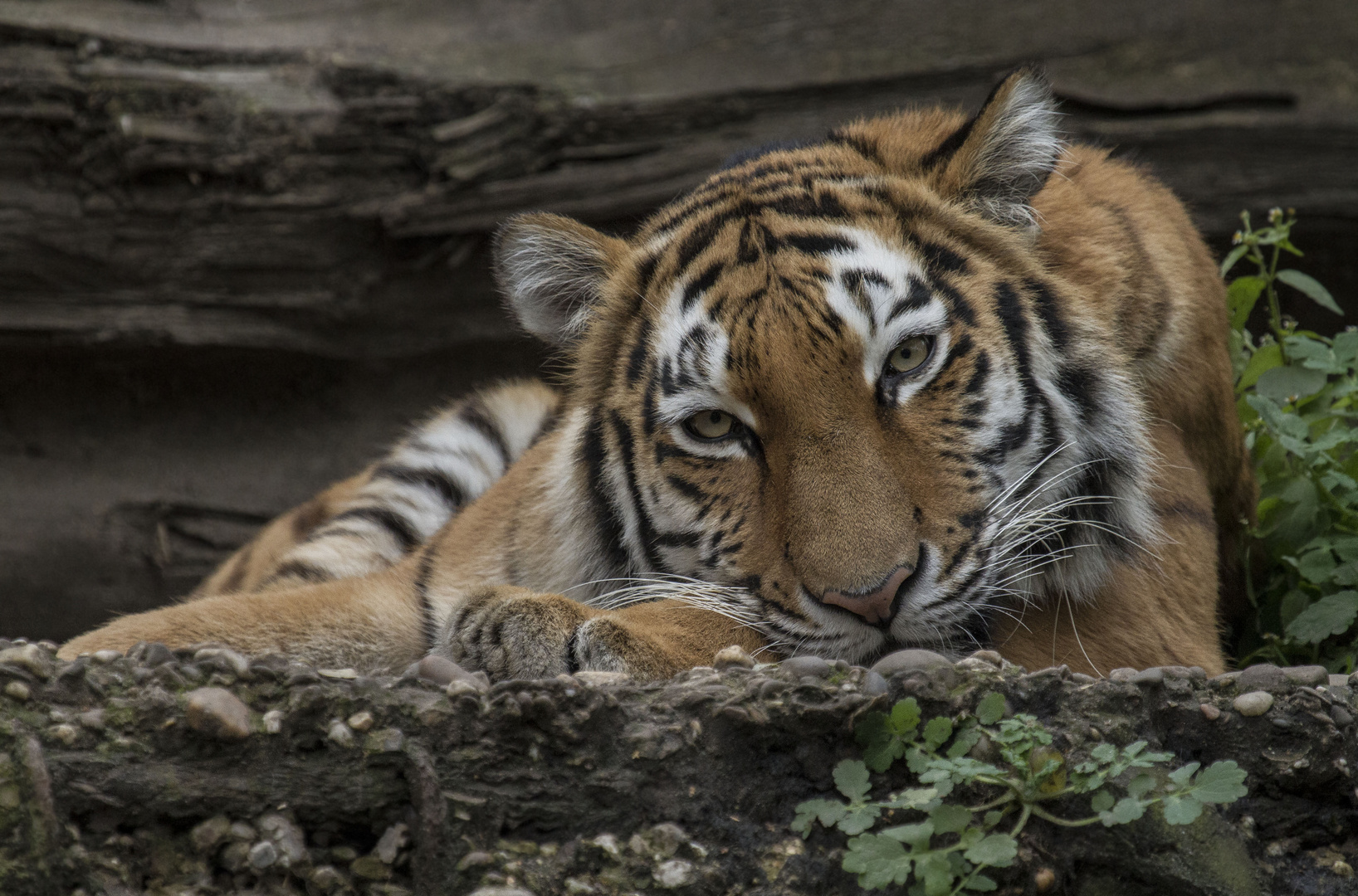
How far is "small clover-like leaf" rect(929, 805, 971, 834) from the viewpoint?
1.29 meters

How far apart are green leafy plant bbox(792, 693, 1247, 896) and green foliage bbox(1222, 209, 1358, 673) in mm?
989

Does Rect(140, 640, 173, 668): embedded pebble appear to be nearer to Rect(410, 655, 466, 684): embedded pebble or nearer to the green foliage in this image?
Rect(410, 655, 466, 684): embedded pebble

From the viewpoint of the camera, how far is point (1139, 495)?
6.77 ft

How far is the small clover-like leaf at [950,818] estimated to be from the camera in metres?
1.29

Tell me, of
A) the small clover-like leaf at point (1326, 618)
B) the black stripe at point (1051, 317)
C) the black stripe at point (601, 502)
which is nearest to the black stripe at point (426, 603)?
the black stripe at point (601, 502)

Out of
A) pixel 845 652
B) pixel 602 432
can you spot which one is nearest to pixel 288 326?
pixel 602 432

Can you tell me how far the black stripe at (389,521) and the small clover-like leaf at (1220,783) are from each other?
7.58 feet

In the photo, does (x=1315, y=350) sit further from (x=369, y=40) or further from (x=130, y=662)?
(x=369, y=40)

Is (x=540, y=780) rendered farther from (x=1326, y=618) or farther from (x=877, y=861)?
(x=1326, y=618)

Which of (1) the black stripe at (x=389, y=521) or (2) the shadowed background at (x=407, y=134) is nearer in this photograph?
(1) the black stripe at (x=389, y=521)

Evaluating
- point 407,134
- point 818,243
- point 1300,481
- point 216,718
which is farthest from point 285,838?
point 407,134

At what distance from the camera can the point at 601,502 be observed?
7.28 feet

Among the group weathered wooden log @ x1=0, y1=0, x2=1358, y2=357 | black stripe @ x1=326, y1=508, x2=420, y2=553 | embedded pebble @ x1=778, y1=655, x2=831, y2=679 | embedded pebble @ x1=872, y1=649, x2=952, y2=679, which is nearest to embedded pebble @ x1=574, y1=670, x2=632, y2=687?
embedded pebble @ x1=778, y1=655, x2=831, y2=679

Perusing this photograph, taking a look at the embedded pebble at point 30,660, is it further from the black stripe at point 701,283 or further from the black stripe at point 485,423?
the black stripe at point 485,423
